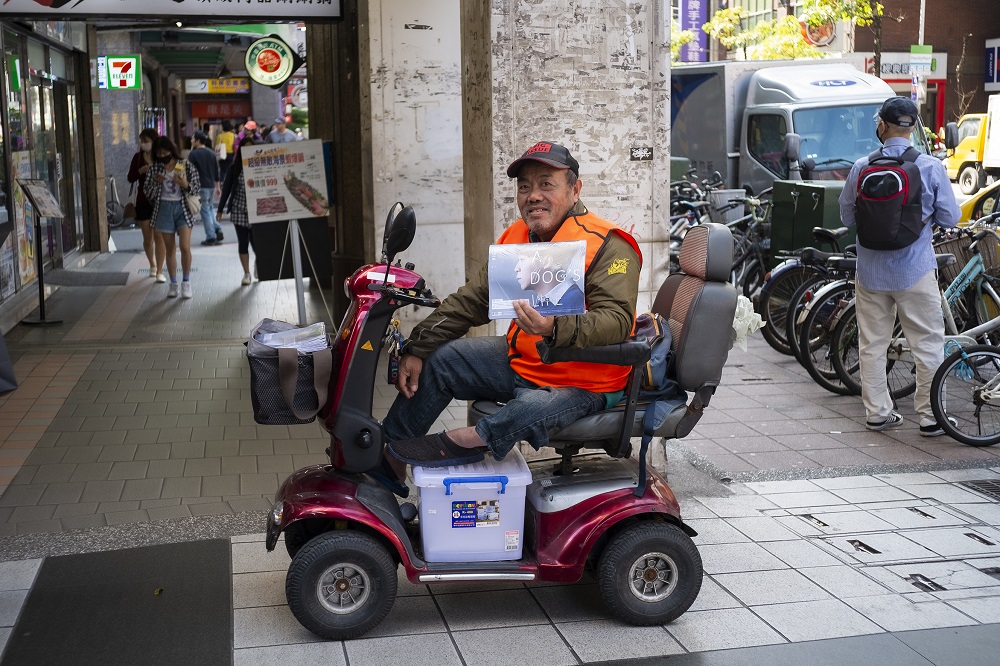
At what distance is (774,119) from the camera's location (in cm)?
1448

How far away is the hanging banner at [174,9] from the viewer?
343 inches

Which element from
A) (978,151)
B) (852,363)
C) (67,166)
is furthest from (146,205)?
(978,151)

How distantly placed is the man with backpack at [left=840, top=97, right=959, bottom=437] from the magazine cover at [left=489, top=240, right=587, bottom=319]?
136 inches

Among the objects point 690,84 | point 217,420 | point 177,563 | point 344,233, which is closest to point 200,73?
point 690,84

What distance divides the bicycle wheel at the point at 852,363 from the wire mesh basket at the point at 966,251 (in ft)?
1.95

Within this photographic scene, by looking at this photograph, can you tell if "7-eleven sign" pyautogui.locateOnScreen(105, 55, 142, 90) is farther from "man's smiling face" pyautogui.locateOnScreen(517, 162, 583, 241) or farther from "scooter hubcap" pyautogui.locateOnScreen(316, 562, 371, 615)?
"scooter hubcap" pyautogui.locateOnScreen(316, 562, 371, 615)

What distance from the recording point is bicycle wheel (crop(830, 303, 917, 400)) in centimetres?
773

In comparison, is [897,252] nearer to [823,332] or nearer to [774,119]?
[823,332]

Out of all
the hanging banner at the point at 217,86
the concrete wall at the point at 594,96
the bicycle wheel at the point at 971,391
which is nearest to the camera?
the concrete wall at the point at 594,96

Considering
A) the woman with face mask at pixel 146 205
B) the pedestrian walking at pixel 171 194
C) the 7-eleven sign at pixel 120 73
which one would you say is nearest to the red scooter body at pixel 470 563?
the pedestrian walking at pixel 171 194

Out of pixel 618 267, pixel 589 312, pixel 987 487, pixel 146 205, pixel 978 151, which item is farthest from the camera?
pixel 978 151

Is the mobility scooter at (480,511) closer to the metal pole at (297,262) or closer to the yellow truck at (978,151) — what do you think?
the metal pole at (297,262)

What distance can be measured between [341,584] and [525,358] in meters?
1.06

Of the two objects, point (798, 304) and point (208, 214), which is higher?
point (208, 214)
